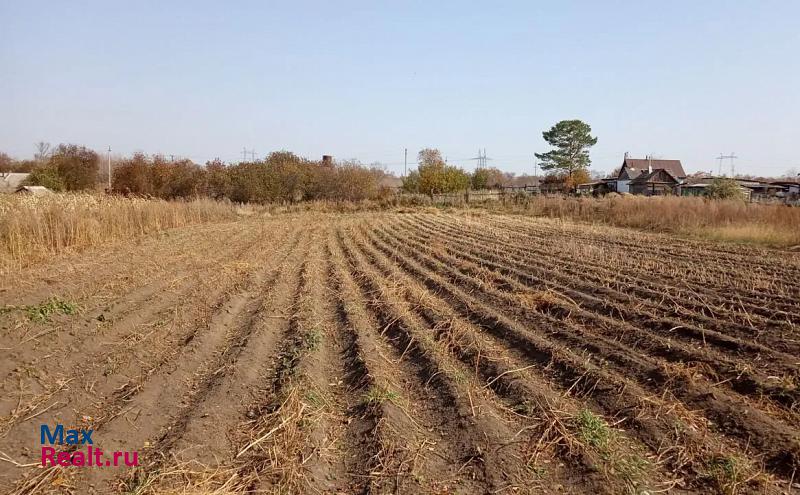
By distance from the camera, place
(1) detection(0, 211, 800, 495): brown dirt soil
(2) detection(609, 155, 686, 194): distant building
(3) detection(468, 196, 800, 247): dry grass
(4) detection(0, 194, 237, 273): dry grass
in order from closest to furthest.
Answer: (1) detection(0, 211, 800, 495): brown dirt soil
(4) detection(0, 194, 237, 273): dry grass
(3) detection(468, 196, 800, 247): dry grass
(2) detection(609, 155, 686, 194): distant building

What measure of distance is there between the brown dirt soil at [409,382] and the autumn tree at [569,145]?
4532cm

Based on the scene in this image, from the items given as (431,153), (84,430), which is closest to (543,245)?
(84,430)

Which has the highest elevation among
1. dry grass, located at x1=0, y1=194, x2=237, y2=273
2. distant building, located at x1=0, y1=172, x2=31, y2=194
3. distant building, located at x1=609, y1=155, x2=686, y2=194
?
distant building, located at x1=609, y1=155, x2=686, y2=194

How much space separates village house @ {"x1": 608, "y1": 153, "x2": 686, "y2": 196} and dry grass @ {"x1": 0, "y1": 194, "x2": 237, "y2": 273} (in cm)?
4026

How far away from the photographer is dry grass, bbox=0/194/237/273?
960 centimetres

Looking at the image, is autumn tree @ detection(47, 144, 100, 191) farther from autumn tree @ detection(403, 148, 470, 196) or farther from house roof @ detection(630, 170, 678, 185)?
house roof @ detection(630, 170, 678, 185)

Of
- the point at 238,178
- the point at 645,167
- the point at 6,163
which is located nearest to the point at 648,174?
the point at 645,167

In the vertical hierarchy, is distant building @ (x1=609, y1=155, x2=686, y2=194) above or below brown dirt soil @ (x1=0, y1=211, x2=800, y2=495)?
above

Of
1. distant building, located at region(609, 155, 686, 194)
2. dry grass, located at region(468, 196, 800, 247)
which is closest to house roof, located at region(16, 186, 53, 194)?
dry grass, located at region(468, 196, 800, 247)

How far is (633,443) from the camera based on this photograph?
3.24 metres

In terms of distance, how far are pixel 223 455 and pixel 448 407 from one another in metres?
1.72

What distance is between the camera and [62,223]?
36.7ft

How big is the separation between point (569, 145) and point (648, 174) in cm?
859

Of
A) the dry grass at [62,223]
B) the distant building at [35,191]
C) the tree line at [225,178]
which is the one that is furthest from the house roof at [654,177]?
the distant building at [35,191]
